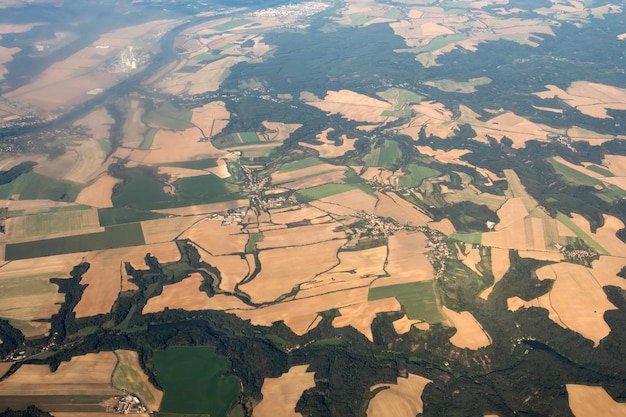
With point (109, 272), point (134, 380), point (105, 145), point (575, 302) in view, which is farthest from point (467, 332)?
point (105, 145)

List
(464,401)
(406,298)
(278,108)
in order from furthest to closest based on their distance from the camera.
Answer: (278,108) → (406,298) → (464,401)

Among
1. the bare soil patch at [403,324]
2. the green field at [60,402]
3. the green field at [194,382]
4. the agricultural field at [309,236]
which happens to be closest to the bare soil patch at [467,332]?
the agricultural field at [309,236]

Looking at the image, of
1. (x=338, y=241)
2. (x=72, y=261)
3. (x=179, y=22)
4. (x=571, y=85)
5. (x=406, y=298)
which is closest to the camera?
(x=406, y=298)

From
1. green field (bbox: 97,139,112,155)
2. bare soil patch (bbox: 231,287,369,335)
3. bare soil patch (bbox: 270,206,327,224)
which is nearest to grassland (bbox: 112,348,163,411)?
bare soil patch (bbox: 231,287,369,335)

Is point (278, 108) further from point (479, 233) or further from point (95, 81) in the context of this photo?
point (479, 233)

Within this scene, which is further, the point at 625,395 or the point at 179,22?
the point at 179,22

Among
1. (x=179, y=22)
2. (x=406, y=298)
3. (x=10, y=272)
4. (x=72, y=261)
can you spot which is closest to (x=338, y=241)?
(x=406, y=298)

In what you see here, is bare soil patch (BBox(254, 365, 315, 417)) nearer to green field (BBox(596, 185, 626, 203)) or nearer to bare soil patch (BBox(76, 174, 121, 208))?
bare soil patch (BBox(76, 174, 121, 208))
